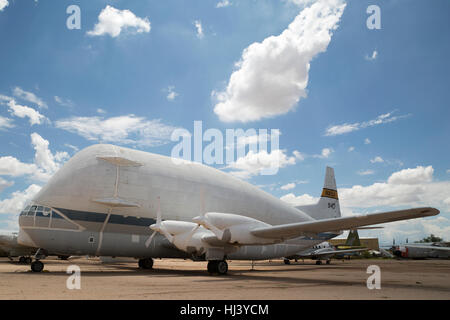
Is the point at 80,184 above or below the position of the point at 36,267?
above

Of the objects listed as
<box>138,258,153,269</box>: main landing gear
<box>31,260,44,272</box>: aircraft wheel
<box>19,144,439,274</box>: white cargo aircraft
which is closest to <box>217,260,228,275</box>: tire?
<box>19,144,439,274</box>: white cargo aircraft

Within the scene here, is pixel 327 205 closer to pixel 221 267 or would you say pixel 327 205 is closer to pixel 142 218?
pixel 221 267

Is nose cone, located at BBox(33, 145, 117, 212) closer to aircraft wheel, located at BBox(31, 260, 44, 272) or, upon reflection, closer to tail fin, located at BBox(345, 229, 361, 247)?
aircraft wheel, located at BBox(31, 260, 44, 272)

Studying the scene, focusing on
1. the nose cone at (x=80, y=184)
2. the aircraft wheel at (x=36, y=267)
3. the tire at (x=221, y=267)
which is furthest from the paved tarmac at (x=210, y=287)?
the nose cone at (x=80, y=184)

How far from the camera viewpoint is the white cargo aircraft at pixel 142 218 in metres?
16.3

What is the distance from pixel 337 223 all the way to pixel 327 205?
17752 mm

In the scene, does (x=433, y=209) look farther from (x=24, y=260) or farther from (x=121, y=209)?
(x=24, y=260)

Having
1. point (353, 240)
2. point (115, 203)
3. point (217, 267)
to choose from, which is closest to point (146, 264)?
point (115, 203)

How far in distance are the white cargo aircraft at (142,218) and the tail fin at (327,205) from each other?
8440 mm

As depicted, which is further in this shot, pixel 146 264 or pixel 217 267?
pixel 146 264

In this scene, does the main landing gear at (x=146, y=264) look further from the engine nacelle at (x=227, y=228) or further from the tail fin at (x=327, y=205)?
the tail fin at (x=327, y=205)

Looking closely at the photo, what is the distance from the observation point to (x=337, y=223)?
1452 cm

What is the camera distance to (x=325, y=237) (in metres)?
27.7

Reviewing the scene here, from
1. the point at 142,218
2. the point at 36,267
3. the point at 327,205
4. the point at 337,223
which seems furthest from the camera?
the point at 327,205
